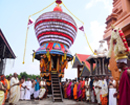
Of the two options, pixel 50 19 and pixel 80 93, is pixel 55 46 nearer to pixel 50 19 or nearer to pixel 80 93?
pixel 50 19

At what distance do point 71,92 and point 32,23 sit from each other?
718cm

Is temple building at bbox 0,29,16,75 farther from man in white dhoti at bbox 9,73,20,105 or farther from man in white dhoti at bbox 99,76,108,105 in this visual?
man in white dhoti at bbox 99,76,108,105

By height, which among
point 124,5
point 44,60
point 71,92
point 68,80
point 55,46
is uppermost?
point 124,5

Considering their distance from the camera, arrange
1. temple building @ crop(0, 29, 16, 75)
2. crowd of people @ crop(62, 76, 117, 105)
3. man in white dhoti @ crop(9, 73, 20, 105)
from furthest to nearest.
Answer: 1. temple building @ crop(0, 29, 16, 75)
2. man in white dhoti @ crop(9, 73, 20, 105)
3. crowd of people @ crop(62, 76, 117, 105)

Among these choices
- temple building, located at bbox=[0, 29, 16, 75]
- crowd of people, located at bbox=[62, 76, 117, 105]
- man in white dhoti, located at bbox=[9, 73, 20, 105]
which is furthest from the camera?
temple building, located at bbox=[0, 29, 16, 75]

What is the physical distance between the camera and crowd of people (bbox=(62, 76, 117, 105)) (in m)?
5.46

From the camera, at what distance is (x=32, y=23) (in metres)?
11.6

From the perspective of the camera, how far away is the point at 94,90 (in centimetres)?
702

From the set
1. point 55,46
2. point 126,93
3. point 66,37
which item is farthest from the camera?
point 66,37

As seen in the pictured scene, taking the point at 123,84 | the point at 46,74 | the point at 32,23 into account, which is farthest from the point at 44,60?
the point at 123,84

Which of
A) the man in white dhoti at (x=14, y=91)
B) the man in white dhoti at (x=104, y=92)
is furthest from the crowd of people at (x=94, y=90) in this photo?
the man in white dhoti at (x=14, y=91)

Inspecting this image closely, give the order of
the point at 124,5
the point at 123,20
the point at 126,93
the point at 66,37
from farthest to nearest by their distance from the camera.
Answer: the point at 66,37 → the point at 124,5 → the point at 123,20 → the point at 126,93

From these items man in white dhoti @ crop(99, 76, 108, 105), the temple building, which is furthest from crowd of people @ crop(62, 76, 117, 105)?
the temple building

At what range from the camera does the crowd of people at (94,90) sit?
17.9 feet
